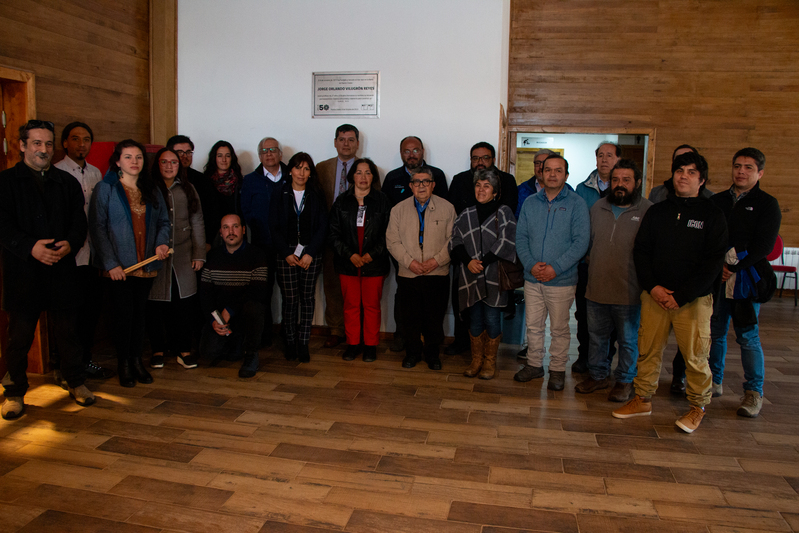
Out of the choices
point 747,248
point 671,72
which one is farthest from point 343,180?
point 671,72

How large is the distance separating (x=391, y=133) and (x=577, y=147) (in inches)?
261

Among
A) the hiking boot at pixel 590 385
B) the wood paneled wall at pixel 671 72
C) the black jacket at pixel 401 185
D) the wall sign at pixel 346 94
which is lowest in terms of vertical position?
the hiking boot at pixel 590 385

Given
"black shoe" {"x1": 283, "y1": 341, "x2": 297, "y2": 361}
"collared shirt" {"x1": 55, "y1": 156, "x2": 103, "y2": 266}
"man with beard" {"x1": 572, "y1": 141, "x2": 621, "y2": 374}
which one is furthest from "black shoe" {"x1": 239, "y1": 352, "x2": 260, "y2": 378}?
"man with beard" {"x1": 572, "y1": 141, "x2": 621, "y2": 374}

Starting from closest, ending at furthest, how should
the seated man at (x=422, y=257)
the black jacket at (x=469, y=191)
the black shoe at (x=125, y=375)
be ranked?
the black shoe at (x=125, y=375) < the seated man at (x=422, y=257) < the black jacket at (x=469, y=191)

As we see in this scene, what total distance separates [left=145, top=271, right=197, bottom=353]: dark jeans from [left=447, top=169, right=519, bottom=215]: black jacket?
2.10 meters

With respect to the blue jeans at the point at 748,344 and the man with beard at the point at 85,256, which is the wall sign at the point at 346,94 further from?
the blue jeans at the point at 748,344

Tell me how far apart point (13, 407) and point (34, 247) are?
0.90 meters

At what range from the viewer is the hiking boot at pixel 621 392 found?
11.5 feet

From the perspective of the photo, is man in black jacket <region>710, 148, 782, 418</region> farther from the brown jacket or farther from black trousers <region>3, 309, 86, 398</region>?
black trousers <region>3, 309, 86, 398</region>

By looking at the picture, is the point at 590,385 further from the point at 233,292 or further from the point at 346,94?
the point at 346,94

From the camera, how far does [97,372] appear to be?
12.4 feet

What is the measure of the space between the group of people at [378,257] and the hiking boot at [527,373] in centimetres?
1

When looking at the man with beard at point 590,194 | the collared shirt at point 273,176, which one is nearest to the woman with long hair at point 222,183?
the collared shirt at point 273,176

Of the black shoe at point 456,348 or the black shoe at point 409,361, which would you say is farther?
the black shoe at point 456,348
